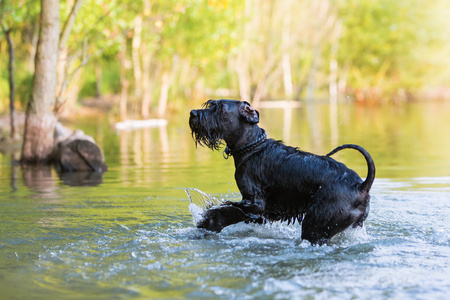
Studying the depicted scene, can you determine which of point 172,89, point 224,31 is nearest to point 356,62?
point 172,89

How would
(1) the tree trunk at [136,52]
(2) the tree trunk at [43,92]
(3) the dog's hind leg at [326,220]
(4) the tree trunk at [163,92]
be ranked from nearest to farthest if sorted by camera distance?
(3) the dog's hind leg at [326,220], (2) the tree trunk at [43,92], (1) the tree trunk at [136,52], (4) the tree trunk at [163,92]

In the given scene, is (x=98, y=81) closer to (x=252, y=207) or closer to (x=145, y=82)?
(x=145, y=82)

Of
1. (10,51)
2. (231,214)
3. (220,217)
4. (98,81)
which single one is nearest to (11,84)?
(10,51)

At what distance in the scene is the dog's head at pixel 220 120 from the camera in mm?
5988

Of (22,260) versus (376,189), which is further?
(376,189)

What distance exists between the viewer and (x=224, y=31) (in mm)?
30922

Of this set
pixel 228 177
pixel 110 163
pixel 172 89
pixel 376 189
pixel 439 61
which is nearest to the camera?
pixel 376 189

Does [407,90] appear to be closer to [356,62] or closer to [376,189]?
[356,62]

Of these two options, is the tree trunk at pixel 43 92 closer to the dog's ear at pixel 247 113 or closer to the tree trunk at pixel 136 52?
the dog's ear at pixel 247 113

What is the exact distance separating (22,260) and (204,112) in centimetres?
229

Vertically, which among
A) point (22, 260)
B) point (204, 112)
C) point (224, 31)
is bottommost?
point (22, 260)

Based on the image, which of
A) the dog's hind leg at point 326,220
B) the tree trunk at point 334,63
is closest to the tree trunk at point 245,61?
the tree trunk at point 334,63

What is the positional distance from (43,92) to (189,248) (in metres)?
8.79

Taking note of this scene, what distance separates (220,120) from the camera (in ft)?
19.8
